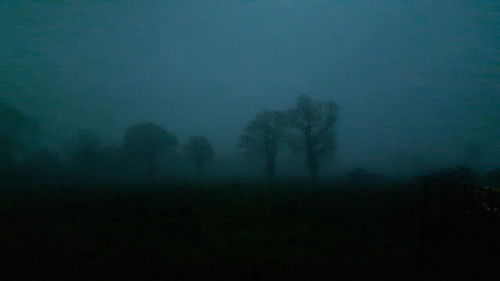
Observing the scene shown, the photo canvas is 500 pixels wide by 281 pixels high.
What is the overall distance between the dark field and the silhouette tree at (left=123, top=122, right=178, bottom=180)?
44450 millimetres

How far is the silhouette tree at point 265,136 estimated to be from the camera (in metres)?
57.3

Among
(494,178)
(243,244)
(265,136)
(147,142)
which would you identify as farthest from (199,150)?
(243,244)

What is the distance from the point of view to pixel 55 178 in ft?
177

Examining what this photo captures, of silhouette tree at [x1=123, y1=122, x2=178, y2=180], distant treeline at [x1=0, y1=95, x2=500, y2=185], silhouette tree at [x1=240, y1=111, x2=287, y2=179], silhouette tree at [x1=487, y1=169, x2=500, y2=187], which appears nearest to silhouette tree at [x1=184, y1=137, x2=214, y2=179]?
distant treeline at [x1=0, y1=95, x2=500, y2=185]

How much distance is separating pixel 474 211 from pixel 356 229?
304 inches

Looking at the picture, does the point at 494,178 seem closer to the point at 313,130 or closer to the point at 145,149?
the point at 313,130

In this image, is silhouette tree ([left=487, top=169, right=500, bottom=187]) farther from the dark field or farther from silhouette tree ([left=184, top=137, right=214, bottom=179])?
silhouette tree ([left=184, top=137, right=214, bottom=179])

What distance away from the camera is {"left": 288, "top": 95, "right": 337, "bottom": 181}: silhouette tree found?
5009 cm

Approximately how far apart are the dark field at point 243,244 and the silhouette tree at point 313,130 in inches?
1124

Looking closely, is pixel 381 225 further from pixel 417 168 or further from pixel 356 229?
pixel 417 168

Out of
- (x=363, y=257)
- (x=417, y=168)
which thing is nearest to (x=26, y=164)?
(x=363, y=257)

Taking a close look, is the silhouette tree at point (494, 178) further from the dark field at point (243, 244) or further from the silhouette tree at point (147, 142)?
the silhouette tree at point (147, 142)

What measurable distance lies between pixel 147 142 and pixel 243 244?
56945mm

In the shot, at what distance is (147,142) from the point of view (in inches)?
2576
